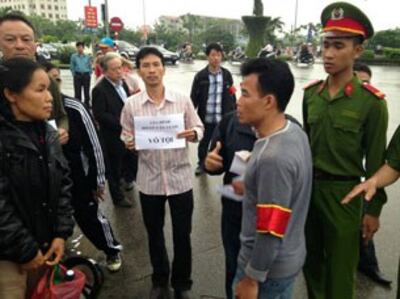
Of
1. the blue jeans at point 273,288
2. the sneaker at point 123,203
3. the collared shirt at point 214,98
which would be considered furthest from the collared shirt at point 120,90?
the blue jeans at point 273,288

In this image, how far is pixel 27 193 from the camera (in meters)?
2.05

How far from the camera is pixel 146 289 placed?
10.3 ft

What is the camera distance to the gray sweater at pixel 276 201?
1592 mm

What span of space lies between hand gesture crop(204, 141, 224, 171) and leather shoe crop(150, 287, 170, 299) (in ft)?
3.92

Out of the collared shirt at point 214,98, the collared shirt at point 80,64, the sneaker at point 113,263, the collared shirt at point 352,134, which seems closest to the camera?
the collared shirt at point 352,134

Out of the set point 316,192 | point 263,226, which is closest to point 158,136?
A: point 316,192

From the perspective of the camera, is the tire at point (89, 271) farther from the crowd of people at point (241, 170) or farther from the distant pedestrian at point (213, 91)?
the distant pedestrian at point (213, 91)

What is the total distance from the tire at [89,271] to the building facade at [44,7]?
128 m

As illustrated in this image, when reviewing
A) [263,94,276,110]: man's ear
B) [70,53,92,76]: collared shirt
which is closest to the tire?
[263,94,276,110]: man's ear

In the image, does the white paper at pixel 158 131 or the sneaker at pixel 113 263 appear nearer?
the white paper at pixel 158 131

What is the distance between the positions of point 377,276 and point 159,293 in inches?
68.6

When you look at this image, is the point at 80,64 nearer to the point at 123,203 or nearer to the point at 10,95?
the point at 123,203

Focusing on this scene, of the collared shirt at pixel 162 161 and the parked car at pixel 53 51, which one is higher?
the collared shirt at pixel 162 161

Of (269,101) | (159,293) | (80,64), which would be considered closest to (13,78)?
(269,101)
